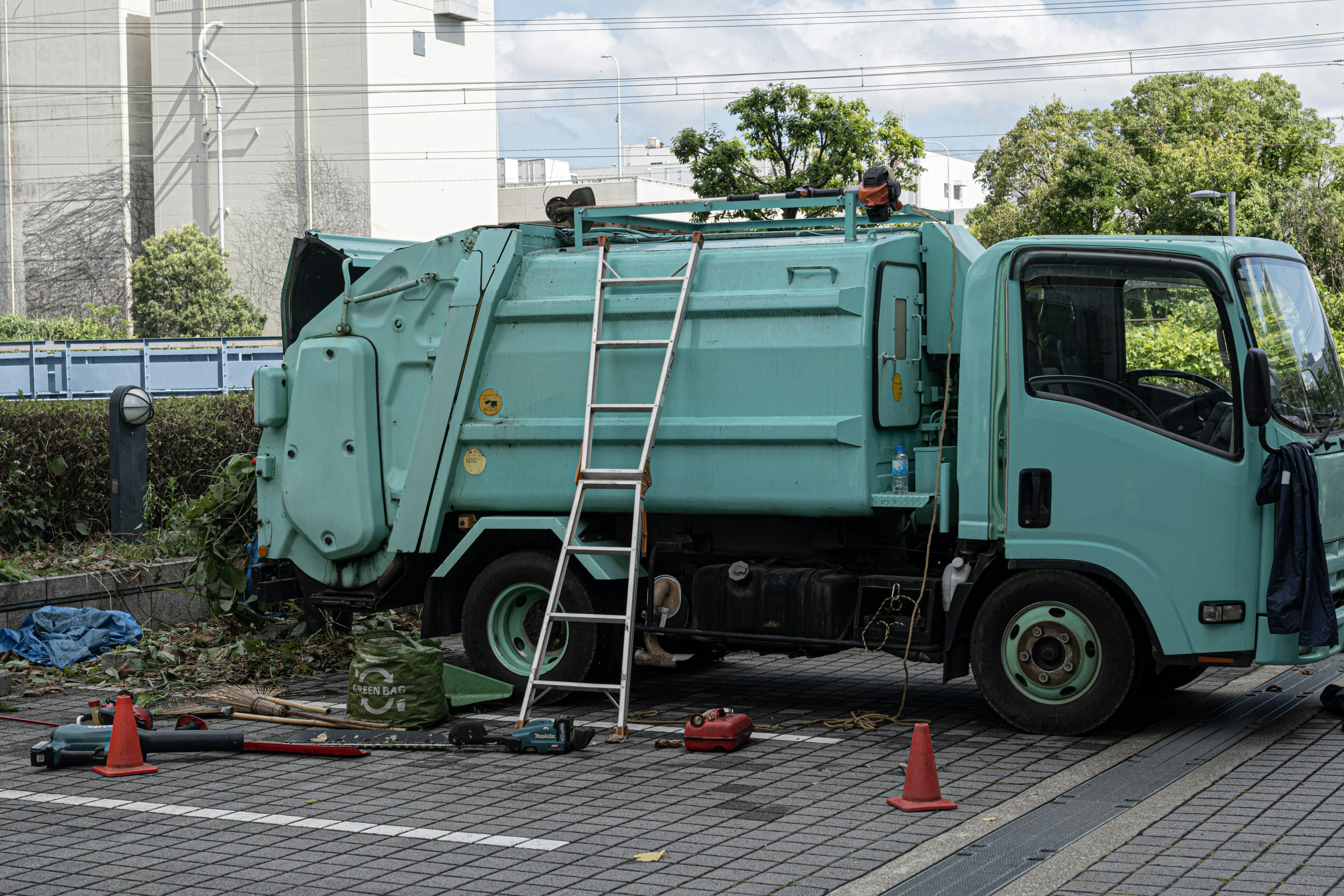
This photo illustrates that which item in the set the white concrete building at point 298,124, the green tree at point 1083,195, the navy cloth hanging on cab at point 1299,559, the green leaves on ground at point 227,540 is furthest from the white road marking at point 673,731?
the white concrete building at point 298,124

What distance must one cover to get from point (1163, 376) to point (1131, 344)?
0.23 metres

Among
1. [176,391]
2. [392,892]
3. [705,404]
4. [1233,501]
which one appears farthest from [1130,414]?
[176,391]

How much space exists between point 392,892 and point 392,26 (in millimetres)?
78915

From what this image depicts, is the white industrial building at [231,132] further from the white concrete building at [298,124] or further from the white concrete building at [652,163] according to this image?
the white concrete building at [652,163]

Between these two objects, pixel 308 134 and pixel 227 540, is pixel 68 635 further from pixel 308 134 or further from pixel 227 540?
pixel 308 134

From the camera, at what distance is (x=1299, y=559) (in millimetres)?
7070

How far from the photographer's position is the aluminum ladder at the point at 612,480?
8.20 metres

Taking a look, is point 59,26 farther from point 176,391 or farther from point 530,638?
point 530,638

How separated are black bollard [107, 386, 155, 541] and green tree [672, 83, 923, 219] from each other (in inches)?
854

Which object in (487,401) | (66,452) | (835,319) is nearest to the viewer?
(835,319)

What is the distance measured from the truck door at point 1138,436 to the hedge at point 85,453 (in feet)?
26.0

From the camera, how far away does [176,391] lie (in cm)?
3241

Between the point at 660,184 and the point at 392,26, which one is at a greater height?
the point at 392,26

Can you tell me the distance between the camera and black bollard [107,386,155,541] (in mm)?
11812
